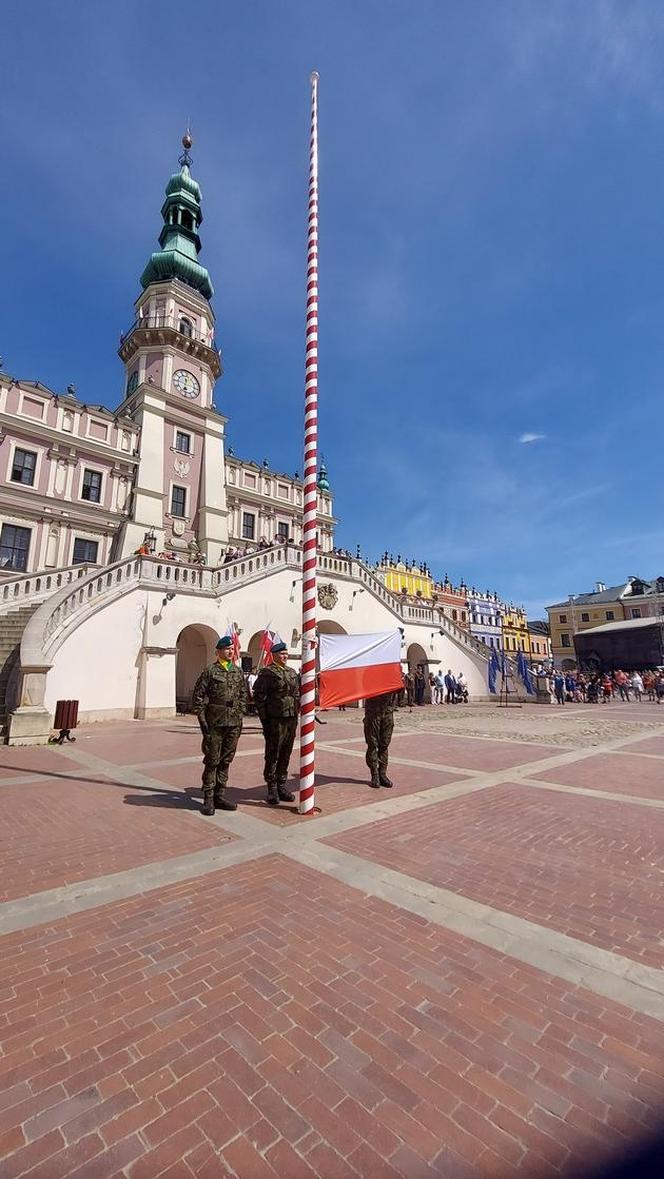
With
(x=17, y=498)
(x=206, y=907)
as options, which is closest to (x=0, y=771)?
(x=206, y=907)

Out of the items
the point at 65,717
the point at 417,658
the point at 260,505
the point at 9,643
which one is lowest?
the point at 65,717

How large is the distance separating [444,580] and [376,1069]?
6961cm

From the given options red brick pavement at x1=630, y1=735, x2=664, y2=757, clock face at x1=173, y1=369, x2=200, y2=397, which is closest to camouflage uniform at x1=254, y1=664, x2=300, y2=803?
red brick pavement at x1=630, y1=735, x2=664, y2=757

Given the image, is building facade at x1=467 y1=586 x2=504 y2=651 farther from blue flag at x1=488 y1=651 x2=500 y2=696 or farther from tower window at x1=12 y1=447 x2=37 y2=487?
tower window at x1=12 y1=447 x2=37 y2=487

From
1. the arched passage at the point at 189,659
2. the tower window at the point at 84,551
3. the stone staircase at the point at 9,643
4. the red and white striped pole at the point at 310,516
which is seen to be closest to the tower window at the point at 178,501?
the tower window at the point at 84,551

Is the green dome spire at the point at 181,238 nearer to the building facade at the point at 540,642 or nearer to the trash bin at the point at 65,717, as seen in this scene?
the trash bin at the point at 65,717

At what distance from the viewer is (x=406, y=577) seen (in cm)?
6381

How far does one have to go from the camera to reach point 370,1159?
182cm

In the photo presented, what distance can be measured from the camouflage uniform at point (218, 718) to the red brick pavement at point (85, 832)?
1.80ft

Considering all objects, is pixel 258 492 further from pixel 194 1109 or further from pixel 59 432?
pixel 194 1109

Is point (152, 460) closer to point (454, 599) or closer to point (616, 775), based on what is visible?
point (616, 775)

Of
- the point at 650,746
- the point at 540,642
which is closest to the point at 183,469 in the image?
the point at 650,746

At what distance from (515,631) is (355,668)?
7683 cm

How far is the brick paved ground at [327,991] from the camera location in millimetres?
1916
